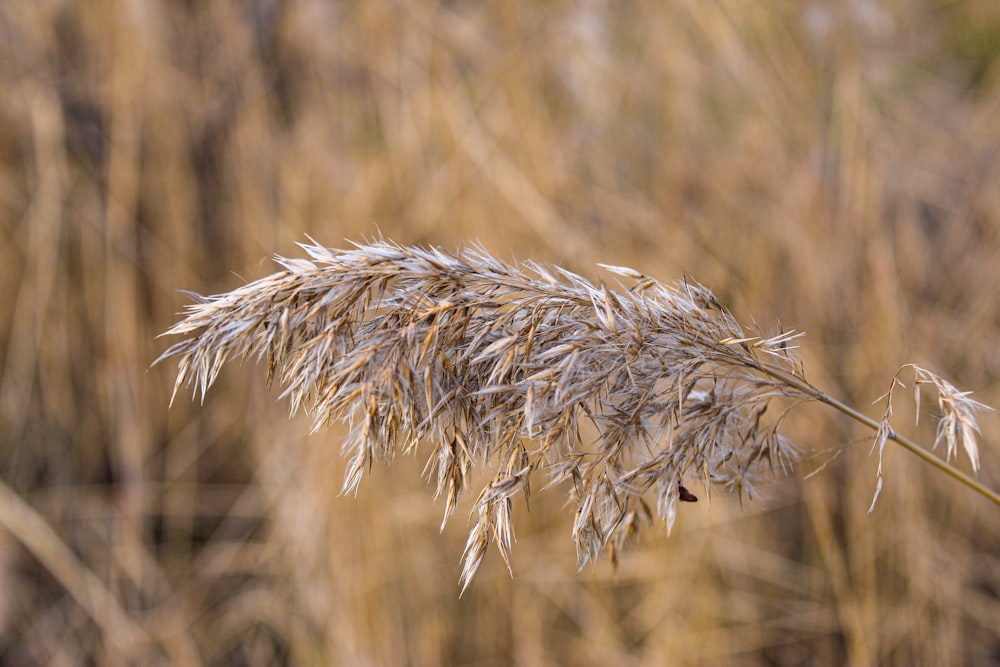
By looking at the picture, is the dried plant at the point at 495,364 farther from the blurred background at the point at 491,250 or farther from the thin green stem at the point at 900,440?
the blurred background at the point at 491,250

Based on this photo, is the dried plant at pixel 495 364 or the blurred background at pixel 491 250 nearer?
the dried plant at pixel 495 364

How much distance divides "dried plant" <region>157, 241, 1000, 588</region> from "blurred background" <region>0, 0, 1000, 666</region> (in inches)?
40.9

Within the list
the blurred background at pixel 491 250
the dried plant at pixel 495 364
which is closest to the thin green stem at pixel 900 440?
the dried plant at pixel 495 364

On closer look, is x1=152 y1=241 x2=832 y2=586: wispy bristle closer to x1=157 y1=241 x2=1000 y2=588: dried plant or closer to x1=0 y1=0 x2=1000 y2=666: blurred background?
x1=157 y1=241 x2=1000 y2=588: dried plant

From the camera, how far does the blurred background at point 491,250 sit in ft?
5.94

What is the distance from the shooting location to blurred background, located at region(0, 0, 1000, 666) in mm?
1812

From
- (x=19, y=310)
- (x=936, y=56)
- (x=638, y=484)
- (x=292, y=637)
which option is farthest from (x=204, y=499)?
(x=936, y=56)

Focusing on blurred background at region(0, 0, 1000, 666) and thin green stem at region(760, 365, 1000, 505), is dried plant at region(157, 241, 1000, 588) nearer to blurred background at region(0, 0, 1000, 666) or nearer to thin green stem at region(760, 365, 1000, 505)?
thin green stem at region(760, 365, 1000, 505)

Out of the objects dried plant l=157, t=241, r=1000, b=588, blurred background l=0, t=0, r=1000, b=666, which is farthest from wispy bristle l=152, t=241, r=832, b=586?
blurred background l=0, t=0, r=1000, b=666

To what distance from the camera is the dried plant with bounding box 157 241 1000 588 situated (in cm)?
74

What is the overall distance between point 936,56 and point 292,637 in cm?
249

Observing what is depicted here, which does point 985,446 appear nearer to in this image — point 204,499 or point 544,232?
point 544,232

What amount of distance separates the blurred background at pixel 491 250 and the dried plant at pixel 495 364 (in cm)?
104

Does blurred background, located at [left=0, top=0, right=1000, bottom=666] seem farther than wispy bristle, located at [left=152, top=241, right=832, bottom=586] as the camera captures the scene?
Yes
